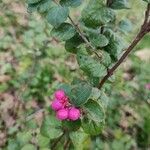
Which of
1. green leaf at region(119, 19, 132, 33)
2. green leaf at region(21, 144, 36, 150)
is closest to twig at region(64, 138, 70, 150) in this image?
green leaf at region(21, 144, 36, 150)

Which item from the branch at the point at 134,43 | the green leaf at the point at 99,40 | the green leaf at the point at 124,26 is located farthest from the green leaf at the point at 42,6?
the green leaf at the point at 124,26

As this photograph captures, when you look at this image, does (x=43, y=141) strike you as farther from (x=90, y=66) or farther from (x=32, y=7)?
(x=32, y=7)

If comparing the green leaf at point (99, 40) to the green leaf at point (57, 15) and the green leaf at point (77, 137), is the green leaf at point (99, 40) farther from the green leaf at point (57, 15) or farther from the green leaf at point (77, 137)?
the green leaf at point (77, 137)

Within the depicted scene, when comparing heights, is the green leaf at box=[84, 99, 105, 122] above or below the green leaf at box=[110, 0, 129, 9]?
below

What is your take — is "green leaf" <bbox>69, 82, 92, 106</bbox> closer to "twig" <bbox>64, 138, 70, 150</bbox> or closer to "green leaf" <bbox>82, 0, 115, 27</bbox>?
"green leaf" <bbox>82, 0, 115, 27</bbox>

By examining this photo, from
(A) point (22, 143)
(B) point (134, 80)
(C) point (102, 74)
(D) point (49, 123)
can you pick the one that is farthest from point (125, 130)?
(C) point (102, 74)

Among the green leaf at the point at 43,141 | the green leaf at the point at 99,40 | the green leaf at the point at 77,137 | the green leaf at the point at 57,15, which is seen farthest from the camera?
the green leaf at the point at 43,141

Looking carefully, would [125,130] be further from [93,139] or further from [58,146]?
[58,146]
